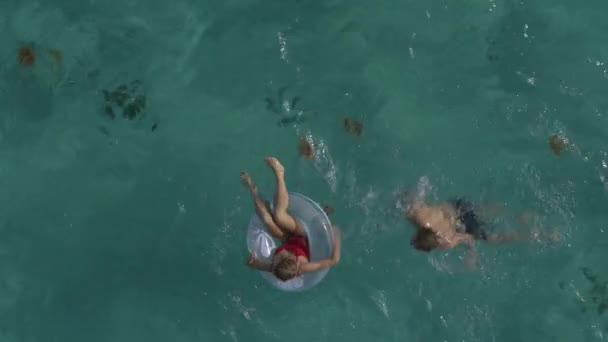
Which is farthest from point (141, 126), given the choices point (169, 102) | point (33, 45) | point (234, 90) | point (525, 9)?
point (525, 9)

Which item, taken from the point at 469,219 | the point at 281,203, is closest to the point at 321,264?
the point at 281,203

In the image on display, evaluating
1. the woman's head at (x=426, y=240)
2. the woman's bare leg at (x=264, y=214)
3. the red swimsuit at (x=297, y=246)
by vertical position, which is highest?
the woman's bare leg at (x=264, y=214)

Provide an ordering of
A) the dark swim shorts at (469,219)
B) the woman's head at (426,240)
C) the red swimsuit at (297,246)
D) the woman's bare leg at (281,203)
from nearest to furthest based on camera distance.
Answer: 1. the red swimsuit at (297,246)
2. the woman's bare leg at (281,203)
3. the woman's head at (426,240)
4. the dark swim shorts at (469,219)

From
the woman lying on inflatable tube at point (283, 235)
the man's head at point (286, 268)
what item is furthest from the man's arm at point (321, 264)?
the man's head at point (286, 268)

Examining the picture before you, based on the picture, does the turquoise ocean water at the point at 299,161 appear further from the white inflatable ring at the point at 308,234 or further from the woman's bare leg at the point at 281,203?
the woman's bare leg at the point at 281,203

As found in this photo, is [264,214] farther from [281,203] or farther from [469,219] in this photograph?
[469,219]

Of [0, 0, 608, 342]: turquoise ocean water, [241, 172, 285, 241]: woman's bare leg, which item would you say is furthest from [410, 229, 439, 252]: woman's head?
[241, 172, 285, 241]: woman's bare leg

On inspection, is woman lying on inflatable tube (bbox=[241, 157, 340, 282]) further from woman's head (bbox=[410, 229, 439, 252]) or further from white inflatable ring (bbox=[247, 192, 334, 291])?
woman's head (bbox=[410, 229, 439, 252])
